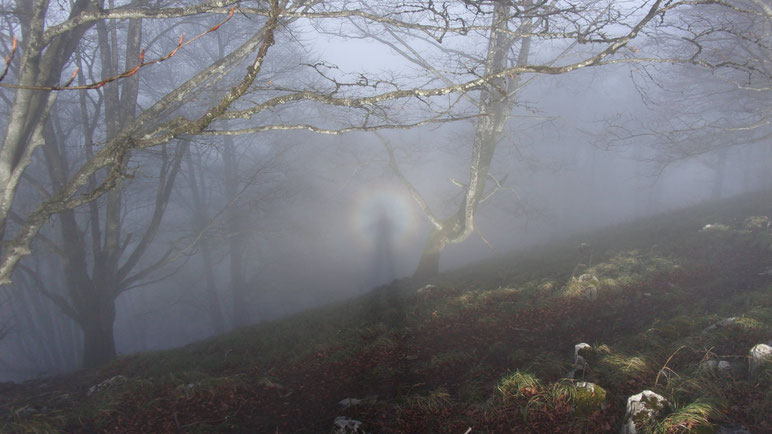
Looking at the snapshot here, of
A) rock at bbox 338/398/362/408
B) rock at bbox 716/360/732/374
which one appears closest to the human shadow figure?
rock at bbox 338/398/362/408

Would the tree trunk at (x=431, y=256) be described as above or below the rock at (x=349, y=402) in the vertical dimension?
above

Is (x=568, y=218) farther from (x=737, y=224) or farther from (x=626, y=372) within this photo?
(x=626, y=372)

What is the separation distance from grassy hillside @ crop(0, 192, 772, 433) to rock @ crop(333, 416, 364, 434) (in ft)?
0.20

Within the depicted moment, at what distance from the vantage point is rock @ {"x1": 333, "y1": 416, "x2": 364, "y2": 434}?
10.5 ft

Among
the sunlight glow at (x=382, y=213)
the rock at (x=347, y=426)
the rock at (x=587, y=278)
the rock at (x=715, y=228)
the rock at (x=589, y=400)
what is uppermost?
the sunlight glow at (x=382, y=213)

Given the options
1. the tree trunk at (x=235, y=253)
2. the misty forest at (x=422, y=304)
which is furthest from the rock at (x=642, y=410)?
the tree trunk at (x=235, y=253)

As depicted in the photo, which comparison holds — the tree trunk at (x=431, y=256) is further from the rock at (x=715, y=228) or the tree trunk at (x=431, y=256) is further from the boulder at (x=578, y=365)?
the boulder at (x=578, y=365)

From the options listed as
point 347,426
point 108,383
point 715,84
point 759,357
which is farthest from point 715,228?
point 108,383

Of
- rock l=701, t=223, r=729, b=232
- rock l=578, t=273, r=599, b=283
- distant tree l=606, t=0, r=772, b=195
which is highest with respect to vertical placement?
distant tree l=606, t=0, r=772, b=195

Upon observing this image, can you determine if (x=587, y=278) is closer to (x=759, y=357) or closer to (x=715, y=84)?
(x=759, y=357)

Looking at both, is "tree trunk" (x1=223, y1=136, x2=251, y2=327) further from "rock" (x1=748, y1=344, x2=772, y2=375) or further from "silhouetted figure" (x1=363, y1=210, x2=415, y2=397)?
"rock" (x1=748, y1=344, x2=772, y2=375)

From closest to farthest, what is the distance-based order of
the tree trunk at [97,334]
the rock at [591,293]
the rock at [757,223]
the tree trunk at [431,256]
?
the rock at [591,293] < the rock at [757,223] < the tree trunk at [97,334] < the tree trunk at [431,256]

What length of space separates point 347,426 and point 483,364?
5.75 ft

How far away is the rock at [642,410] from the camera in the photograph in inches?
106
